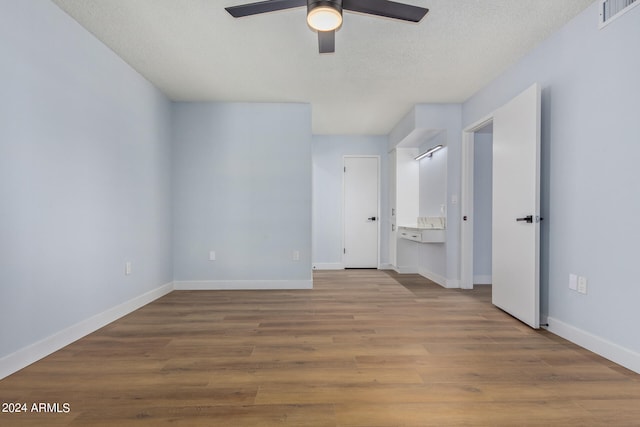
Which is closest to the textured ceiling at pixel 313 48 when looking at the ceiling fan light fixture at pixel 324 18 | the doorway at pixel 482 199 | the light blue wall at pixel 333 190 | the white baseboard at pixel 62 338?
the ceiling fan light fixture at pixel 324 18

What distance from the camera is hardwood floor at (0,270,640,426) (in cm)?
150

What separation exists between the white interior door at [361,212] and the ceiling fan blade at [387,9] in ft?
13.5

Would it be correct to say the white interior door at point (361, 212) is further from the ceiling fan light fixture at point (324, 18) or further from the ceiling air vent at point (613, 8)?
the ceiling fan light fixture at point (324, 18)

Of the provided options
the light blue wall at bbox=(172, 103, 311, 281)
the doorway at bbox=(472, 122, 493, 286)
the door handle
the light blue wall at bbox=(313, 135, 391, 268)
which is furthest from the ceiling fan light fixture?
the light blue wall at bbox=(313, 135, 391, 268)

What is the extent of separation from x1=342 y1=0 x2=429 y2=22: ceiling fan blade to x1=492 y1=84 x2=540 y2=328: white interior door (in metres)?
1.46

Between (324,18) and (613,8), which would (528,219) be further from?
(324,18)

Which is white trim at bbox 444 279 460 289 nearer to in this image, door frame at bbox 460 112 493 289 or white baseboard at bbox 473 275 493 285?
door frame at bbox 460 112 493 289

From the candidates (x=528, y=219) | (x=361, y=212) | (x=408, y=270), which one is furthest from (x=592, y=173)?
(x=361, y=212)

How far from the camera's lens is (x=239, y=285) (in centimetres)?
424

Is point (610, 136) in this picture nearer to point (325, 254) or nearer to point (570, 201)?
point (570, 201)

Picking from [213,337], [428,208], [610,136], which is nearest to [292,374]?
[213,337]

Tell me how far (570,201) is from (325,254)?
4027 mm

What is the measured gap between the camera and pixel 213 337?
2.50 metres

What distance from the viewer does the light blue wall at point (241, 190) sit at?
4.25m
